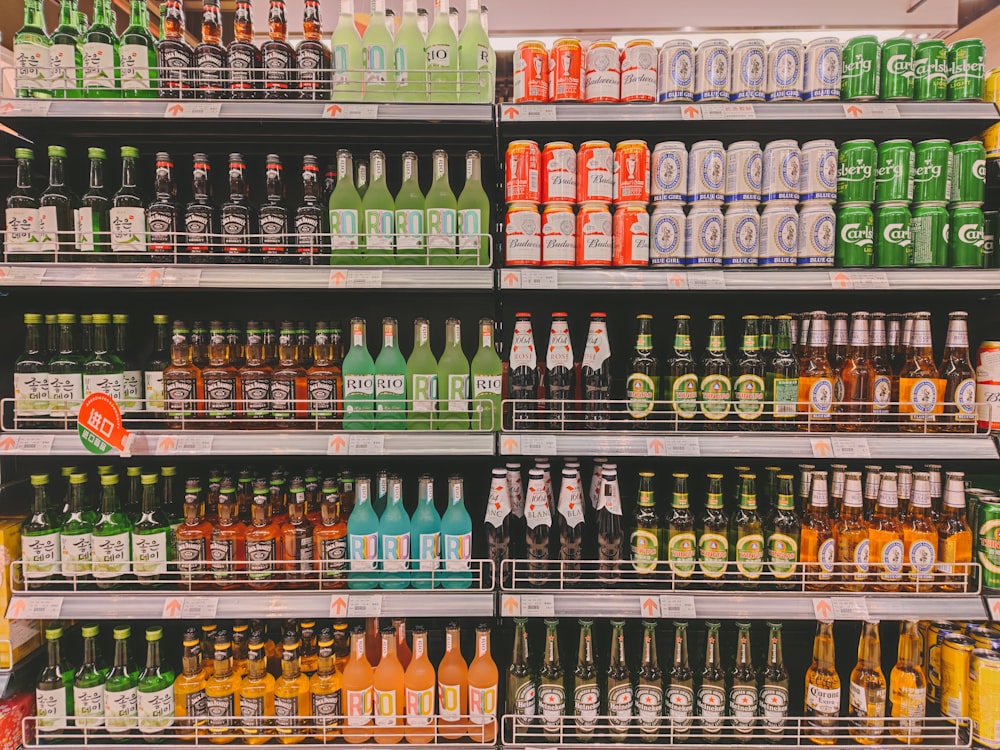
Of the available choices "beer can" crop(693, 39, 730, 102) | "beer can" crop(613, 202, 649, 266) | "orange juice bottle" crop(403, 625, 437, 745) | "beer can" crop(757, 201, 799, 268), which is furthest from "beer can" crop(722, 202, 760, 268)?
"orange juice bottle" crop(403, 625, 437, 745)

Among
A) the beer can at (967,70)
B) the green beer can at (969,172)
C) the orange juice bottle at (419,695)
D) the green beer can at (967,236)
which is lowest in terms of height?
the orange juice bottle at (419,695)

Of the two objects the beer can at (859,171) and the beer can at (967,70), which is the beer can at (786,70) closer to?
the beer can at (859,171)

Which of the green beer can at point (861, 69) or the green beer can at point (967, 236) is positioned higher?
the green beer can at point (861, 69)

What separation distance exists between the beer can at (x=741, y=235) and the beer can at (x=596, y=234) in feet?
1.32

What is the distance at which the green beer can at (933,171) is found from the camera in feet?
6.18

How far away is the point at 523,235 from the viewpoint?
1.89 meters

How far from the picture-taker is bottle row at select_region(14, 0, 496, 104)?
1896mm

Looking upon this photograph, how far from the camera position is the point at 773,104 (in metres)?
1.90

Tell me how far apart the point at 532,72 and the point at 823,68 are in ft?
3.20

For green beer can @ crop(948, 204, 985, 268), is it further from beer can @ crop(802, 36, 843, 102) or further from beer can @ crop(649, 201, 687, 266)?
beer can @ crop(649, 201, 687, 266)

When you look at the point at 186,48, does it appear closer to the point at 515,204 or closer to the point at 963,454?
the point at 515,204

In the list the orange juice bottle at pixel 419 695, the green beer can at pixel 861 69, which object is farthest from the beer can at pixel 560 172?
the orange juice bottle at pixel 419 695

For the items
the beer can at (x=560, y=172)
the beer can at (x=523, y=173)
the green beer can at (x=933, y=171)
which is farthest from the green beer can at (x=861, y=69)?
the beer can at (x=523, y=173)

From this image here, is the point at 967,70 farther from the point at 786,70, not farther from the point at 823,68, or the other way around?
the point at 786,70
